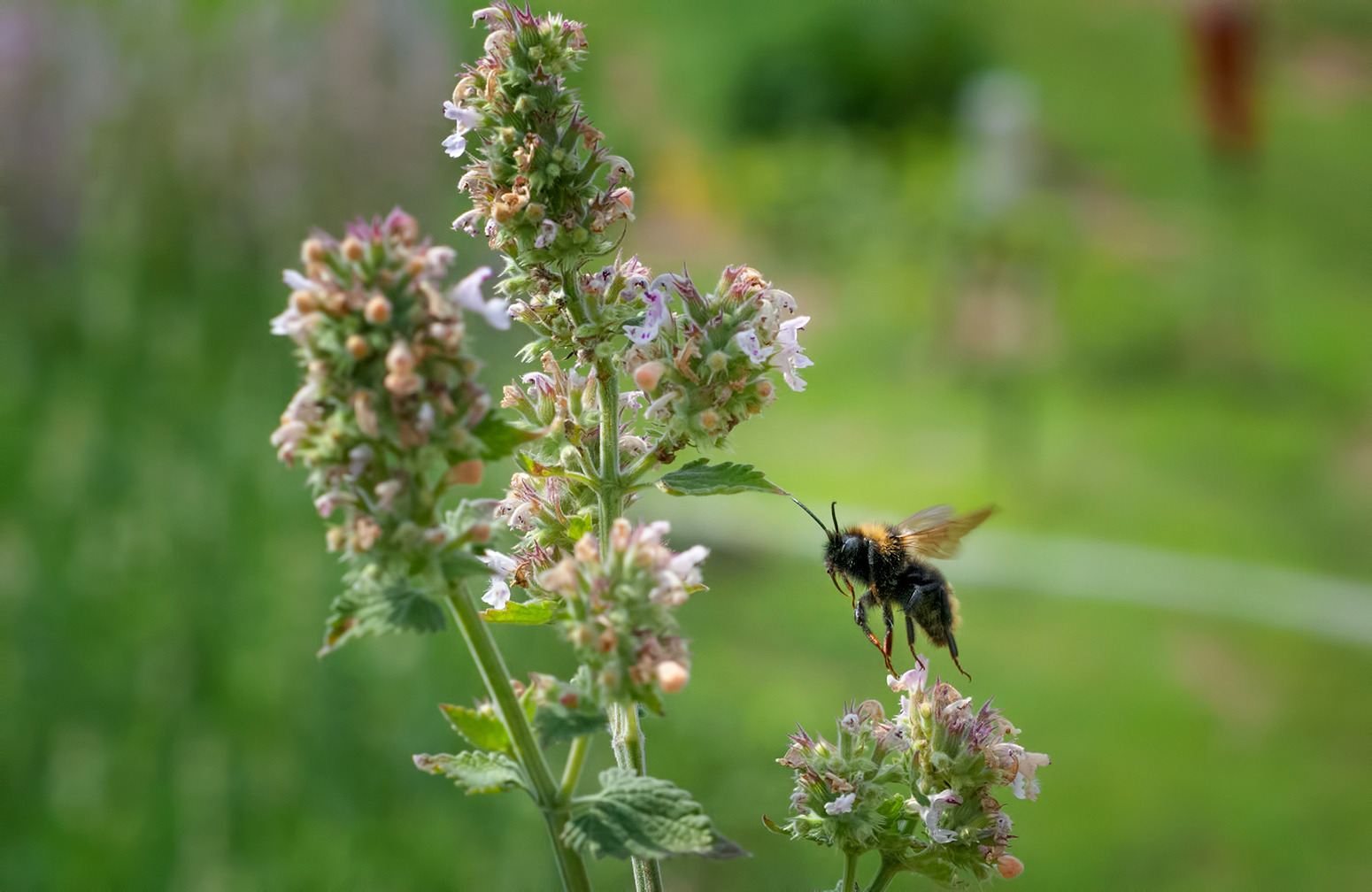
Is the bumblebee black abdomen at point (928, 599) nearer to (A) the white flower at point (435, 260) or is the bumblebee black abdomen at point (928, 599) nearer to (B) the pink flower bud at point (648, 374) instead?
(B) the pink flower bud at point (648, 374)

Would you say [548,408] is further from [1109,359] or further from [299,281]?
[1109,359]

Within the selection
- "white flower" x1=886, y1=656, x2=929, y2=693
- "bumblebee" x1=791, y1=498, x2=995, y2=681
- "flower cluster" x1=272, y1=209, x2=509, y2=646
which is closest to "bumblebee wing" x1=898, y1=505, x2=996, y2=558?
"bumblebee" x1=791, y1=498, x2=995, y2=681

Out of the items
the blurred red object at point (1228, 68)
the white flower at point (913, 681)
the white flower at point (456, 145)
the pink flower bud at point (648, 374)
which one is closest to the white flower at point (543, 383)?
the pink flower bud at point (648, 374)

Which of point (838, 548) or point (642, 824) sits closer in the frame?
point (642, 824)

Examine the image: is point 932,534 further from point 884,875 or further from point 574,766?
point 574,766

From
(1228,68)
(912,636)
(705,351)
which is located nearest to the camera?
(705,351)

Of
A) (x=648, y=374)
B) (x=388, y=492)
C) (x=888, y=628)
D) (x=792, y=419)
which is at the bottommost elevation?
(x=388, y=492)

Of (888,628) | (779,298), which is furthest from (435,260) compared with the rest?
(888,628)
